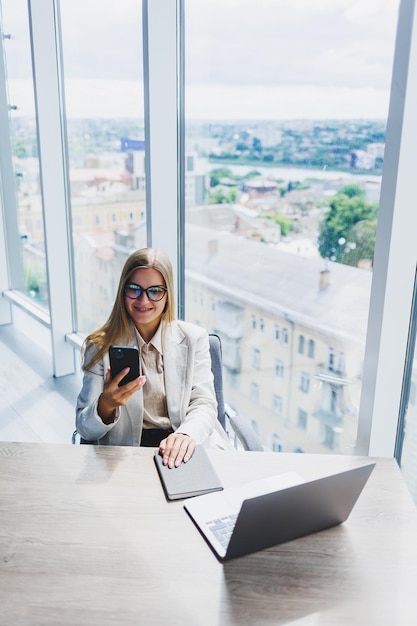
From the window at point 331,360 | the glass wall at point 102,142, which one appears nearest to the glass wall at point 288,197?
the window at point 331,360

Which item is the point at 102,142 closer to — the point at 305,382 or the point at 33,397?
the point at 33,397

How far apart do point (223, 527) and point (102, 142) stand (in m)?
2.82

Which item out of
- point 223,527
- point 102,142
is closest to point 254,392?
point 223,527

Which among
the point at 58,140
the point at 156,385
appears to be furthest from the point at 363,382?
the point at 58,140

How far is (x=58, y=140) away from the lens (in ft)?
12.6

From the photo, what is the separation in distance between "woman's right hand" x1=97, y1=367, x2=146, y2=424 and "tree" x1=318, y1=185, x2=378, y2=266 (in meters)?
1.00

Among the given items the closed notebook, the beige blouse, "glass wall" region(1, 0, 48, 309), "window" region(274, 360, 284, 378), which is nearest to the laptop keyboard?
the closed notebook

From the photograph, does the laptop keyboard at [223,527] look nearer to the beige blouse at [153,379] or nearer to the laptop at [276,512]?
the laptop at [276,512]

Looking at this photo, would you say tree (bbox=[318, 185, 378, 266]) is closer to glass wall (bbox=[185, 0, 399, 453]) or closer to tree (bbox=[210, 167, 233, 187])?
glass wall (bbox=[185, 0, 399, 453])

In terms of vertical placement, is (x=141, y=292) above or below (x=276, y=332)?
above

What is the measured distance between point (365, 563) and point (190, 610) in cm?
42

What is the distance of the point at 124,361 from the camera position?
1777 mm

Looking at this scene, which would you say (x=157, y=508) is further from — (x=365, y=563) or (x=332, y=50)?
(x=332, y=50)

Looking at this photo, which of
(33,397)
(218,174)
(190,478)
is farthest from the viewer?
(33,397)
